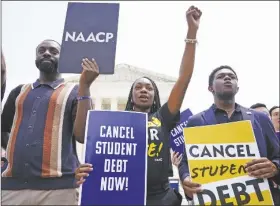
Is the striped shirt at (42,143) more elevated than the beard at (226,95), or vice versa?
the beard at (226,95)

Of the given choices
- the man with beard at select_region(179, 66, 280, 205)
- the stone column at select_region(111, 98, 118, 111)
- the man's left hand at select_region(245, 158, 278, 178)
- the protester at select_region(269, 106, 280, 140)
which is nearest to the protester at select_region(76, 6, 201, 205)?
the man with beard at select_region(179, 66, 280, 205)

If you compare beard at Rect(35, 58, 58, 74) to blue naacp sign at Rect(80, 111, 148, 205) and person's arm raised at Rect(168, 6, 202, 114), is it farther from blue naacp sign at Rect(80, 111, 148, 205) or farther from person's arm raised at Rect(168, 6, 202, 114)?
person's arm raised at Rect(168, 6, 202, 114)

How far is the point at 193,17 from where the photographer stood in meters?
2.61

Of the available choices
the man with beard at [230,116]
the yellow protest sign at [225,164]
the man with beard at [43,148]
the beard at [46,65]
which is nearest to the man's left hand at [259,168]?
the yellow protest sign at [225,164]

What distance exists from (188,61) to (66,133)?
944mm

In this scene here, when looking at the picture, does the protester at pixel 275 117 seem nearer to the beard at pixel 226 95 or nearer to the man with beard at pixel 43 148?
the beard at pixel 226 95

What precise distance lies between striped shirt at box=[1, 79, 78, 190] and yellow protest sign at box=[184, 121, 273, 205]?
812 mm

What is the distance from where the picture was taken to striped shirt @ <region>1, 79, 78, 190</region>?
8.55ft

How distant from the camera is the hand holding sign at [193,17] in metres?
2.59

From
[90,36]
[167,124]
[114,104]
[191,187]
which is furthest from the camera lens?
[114,104]

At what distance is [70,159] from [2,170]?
19.4 inches

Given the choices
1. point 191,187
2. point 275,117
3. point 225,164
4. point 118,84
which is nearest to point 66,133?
point 191,187

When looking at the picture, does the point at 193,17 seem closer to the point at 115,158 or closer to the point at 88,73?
the point at 88,73

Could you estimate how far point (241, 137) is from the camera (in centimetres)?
244
